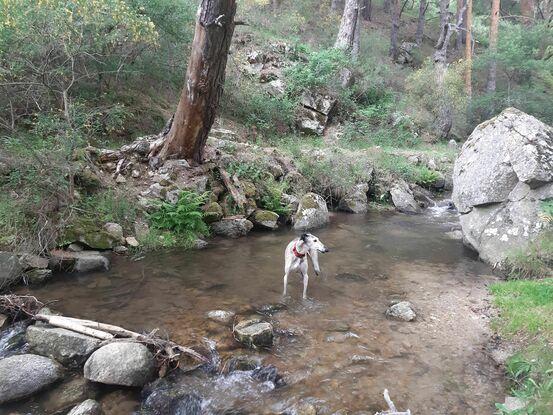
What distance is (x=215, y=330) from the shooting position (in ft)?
16.7

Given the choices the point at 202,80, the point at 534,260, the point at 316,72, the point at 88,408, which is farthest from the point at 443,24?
the point at 88,408

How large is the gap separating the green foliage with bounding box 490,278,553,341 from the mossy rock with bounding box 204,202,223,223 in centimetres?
570

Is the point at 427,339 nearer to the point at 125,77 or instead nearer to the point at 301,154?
the point at 301,154

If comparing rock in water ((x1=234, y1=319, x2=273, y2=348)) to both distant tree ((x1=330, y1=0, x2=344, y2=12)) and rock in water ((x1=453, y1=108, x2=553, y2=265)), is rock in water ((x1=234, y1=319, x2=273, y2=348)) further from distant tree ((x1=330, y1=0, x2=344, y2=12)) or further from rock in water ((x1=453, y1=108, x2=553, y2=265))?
distant tree ((x1=330, y1=0, x2=344, y2=12))

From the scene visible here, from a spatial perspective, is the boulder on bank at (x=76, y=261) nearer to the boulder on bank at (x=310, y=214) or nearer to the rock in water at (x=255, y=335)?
the rock in water at (x=255, y=335)

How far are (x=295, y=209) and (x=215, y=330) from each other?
616cm

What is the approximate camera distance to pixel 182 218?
8.69 metres

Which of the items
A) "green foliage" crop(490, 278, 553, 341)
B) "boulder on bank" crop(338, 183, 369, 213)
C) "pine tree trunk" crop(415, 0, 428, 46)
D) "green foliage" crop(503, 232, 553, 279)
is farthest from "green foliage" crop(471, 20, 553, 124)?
"green foliage" crop(490, 278, 553, 341)

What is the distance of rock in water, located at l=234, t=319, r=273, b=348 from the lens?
473 centimetres

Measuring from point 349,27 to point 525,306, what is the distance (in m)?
18.4

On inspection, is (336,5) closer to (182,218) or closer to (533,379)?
(182,218)

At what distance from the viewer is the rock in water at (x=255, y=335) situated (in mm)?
4727

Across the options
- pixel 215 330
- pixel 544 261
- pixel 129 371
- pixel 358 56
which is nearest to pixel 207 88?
pixel 215 330

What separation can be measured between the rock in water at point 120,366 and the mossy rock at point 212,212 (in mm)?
5224
